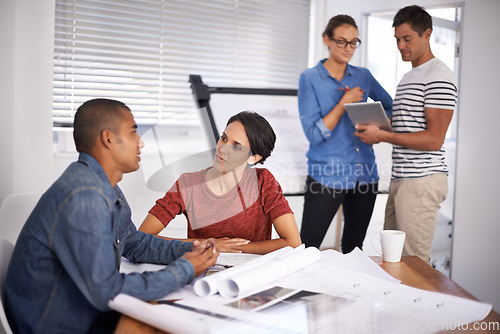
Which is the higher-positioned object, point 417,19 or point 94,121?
point 417,19

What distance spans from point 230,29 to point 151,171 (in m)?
1.43

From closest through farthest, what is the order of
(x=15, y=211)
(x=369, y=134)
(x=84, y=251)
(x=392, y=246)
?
(x=84, y=251) → (x=392, y=246) → (x=15, y=211) → (x=369, y=134)

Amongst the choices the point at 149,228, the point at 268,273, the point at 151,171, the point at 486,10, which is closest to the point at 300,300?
the point at 268,273

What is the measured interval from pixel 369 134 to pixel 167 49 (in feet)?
4.99

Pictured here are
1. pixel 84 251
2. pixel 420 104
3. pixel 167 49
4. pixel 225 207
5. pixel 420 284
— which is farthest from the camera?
pixel 167 49

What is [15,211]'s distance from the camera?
1920mm

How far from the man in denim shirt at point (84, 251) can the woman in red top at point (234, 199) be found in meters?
0.49

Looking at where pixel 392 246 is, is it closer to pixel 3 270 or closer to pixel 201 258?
pixel 201 258

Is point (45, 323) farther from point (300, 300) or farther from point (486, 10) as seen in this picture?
point (486, 10)

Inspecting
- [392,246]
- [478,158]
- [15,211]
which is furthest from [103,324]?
[478,158]

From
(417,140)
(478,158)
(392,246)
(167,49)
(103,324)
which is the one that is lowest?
(103,324)

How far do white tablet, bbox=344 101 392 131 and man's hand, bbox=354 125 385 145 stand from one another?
0.03 metres

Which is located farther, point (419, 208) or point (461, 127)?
point (461, 127)

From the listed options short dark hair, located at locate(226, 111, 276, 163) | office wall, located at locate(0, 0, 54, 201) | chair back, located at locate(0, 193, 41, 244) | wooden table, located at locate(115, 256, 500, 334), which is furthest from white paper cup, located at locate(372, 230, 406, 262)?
office wall, located at locate(0, 0, 54, 201)
